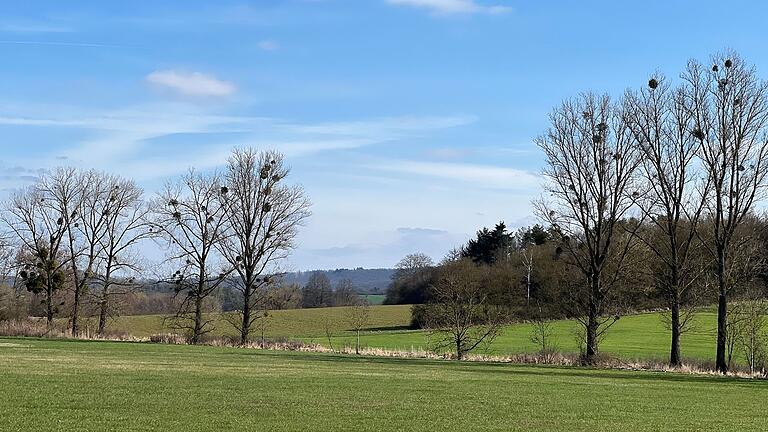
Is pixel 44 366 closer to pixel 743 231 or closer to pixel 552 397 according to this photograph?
pixel 552 397

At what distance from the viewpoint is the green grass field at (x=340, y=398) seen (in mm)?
13945

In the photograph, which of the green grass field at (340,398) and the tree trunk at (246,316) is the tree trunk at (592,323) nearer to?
the green grass field at (340,398)

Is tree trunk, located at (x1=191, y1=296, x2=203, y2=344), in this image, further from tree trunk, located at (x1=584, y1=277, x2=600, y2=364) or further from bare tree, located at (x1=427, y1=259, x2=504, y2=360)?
tree trunk, located at (x1=584, y1=277, x2=600, y2=364)

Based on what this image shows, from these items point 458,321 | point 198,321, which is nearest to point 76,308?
point 198,321

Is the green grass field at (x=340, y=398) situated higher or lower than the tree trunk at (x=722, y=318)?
lower

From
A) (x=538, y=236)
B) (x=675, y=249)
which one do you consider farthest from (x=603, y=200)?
(x=538, y=236)

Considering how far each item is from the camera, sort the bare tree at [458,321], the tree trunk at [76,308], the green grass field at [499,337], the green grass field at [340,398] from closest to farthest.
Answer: the green grass field at [340,398] → the bare tree at [458,321] → the green grass field at [499,337] → the tree trunk at [76,308]

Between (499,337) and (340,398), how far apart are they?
131 feet

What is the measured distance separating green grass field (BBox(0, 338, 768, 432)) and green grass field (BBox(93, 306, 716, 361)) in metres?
19.2

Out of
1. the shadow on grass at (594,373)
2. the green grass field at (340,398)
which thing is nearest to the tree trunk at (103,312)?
the shadow on grass at (594,373)

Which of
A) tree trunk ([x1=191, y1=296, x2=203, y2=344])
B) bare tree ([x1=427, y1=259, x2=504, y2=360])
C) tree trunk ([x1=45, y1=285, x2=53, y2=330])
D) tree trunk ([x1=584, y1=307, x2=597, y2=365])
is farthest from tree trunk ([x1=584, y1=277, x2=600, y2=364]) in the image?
tree trunk ([x1=45, y1=285, x2=53, y2=330])

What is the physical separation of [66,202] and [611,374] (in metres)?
38.1

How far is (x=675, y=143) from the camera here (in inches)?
1371

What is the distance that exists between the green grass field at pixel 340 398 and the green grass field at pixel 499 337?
63.1ft
